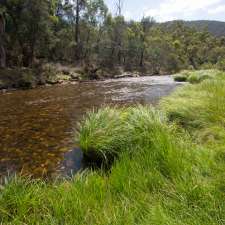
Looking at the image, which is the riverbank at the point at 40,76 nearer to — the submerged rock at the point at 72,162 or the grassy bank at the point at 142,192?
the submerged rock at the point at 72,162

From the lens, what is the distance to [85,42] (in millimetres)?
45062

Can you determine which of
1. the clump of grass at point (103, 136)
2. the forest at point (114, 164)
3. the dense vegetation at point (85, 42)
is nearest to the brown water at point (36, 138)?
the forest at point (114, 164)

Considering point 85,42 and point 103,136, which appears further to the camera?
point 85,42

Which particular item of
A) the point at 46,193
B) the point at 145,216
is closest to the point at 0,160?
the point at 46,193

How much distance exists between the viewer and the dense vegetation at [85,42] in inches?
1063

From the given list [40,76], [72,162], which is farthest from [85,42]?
[72,162]

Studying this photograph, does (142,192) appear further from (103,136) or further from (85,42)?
(85,42)

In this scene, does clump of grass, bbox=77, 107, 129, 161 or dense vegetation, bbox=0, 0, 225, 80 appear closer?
clump of grass, bbox=77, 107, 129, 161

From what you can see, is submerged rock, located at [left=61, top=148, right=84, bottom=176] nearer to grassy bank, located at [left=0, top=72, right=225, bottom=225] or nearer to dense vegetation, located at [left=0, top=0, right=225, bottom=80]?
grassy bank, located at [left=0, top=72, right=225, bottom=225]

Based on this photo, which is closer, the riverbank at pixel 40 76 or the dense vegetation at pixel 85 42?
the riverbank at pixel 40 76

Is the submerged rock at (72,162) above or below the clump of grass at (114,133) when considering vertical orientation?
below

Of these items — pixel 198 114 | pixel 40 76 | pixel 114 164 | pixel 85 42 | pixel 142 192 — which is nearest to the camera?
pixel 142 192

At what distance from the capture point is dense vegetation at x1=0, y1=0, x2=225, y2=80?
27.0 m

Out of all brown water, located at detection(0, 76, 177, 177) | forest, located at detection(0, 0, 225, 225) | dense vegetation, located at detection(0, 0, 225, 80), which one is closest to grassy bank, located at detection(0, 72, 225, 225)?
forest, located at detection(0, 0, 225, 225)
